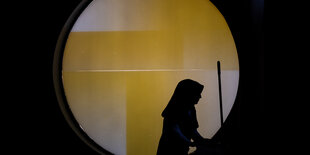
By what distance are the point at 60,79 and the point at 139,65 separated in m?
0.90

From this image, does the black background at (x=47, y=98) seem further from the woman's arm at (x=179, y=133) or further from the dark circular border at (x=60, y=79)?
the woman's arm at (x=179, y=133)

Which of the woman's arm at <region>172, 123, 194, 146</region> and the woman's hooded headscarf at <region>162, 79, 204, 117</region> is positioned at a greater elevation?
the woman's hooded headscarf at <region>162, 79, 204, 117</region>

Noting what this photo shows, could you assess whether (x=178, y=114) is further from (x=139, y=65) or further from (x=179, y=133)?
(x=139, y=65)

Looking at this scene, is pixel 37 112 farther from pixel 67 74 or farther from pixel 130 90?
pixel 130 90

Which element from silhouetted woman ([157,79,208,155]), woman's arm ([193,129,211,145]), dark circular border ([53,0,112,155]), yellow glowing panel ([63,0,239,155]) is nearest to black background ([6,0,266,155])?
dark circular border ([53,0,112,155])

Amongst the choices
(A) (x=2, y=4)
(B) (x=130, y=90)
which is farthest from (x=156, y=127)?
(A) (x=2, y=4)

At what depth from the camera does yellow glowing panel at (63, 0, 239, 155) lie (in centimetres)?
315

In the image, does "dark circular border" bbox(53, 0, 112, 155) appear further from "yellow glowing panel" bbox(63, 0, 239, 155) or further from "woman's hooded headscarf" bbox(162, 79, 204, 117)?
"woman's hooded headscarf" bbox(162, 79, 204, 117)

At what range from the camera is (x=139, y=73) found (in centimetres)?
328

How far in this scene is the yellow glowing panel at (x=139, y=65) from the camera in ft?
10.3

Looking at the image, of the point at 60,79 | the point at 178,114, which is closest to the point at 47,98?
the point at 60,79

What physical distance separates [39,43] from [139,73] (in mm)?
1124

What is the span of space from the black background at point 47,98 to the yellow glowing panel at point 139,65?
0.69 feet

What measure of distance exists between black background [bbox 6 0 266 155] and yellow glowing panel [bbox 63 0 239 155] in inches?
8.3
